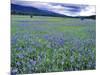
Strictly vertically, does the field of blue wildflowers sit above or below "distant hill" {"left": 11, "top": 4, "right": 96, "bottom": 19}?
below

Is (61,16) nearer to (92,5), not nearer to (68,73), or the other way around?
(92,5)

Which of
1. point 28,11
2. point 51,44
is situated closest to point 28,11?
point 28,11

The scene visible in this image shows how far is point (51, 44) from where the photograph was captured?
11.6 ft

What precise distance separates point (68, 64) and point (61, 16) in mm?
706

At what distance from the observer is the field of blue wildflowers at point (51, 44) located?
337cm

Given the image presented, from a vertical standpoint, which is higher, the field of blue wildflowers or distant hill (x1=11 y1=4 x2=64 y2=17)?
distant hill (x1=11 y1=4 x2=64 y2=17)

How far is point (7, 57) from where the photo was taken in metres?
3.27

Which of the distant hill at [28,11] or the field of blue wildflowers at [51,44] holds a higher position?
the distant hill at [28,11]

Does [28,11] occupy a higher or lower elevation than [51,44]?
higher

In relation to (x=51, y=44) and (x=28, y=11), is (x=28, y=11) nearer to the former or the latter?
(x=28, y=11)

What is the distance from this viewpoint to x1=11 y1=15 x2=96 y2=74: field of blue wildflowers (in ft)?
11.0

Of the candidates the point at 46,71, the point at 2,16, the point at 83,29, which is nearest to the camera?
the point at 2,16

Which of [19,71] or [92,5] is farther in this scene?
[92,5]

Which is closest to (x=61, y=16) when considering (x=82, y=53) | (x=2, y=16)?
(x=82, y=53)
